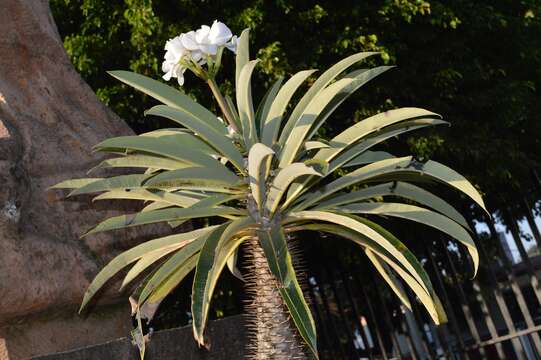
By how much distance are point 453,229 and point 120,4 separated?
462cm

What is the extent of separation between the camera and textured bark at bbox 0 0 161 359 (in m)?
3.35

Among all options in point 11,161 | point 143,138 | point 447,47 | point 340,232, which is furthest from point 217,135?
point 447,47

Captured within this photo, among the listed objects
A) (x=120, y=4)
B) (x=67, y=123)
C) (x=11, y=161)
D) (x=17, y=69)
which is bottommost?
(x=11, y=161)

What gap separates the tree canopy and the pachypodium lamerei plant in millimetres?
2510

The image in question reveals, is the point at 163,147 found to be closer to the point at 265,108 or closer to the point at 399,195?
the point at 265,108

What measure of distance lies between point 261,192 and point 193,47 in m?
0.86

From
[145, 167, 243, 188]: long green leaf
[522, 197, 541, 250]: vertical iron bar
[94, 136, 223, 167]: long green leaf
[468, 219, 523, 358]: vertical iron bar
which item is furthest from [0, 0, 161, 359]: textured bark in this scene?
[522, 197, 541, 250]: vertical iron bar

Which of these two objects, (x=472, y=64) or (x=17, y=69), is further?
(x=472, y=64)

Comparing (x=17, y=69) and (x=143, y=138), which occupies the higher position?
(x=17, y=69)

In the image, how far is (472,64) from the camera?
7.20 metres

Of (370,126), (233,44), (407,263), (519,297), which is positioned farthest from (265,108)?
(519,297)

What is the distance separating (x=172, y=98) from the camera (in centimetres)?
347

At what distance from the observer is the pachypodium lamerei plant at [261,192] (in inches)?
114

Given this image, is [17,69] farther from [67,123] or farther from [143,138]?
[143,138]
